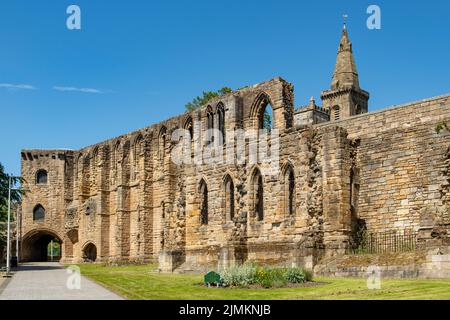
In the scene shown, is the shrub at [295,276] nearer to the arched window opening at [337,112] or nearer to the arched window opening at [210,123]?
the arched window opening at [210,123]

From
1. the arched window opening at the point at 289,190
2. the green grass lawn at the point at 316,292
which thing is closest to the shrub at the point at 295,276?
the green grass lawn at the point at 316,292

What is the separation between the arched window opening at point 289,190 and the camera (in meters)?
31.4

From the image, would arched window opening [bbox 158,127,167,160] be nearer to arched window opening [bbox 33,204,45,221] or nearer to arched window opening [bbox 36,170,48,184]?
arched window opening [bbox 36,170,48,184]

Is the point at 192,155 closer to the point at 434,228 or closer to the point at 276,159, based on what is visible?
the point at 276,159

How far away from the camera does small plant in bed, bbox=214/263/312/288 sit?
21719 millimetres

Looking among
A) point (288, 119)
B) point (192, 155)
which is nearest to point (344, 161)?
point (288, 119)

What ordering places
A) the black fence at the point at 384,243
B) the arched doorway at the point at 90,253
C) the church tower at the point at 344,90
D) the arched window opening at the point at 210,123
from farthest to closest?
1. the church tower at the point at 344,90
2. the arched doorway at the point at 90,253
3. the arched window opening at the point at 210,123
4. the black fence at the point at 384,243

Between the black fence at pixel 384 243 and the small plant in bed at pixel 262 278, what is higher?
the black fence at pixel 384 243

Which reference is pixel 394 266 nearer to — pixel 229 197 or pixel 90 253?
pixel 229 197

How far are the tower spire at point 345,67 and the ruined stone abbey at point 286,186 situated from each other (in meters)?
28.2

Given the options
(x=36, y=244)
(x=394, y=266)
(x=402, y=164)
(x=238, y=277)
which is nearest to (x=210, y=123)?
(x=402, y=164)

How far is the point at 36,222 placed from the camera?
66.5 m

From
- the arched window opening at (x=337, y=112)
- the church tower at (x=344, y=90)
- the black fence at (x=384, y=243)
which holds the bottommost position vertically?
the black fence at (x=384, y=243)
